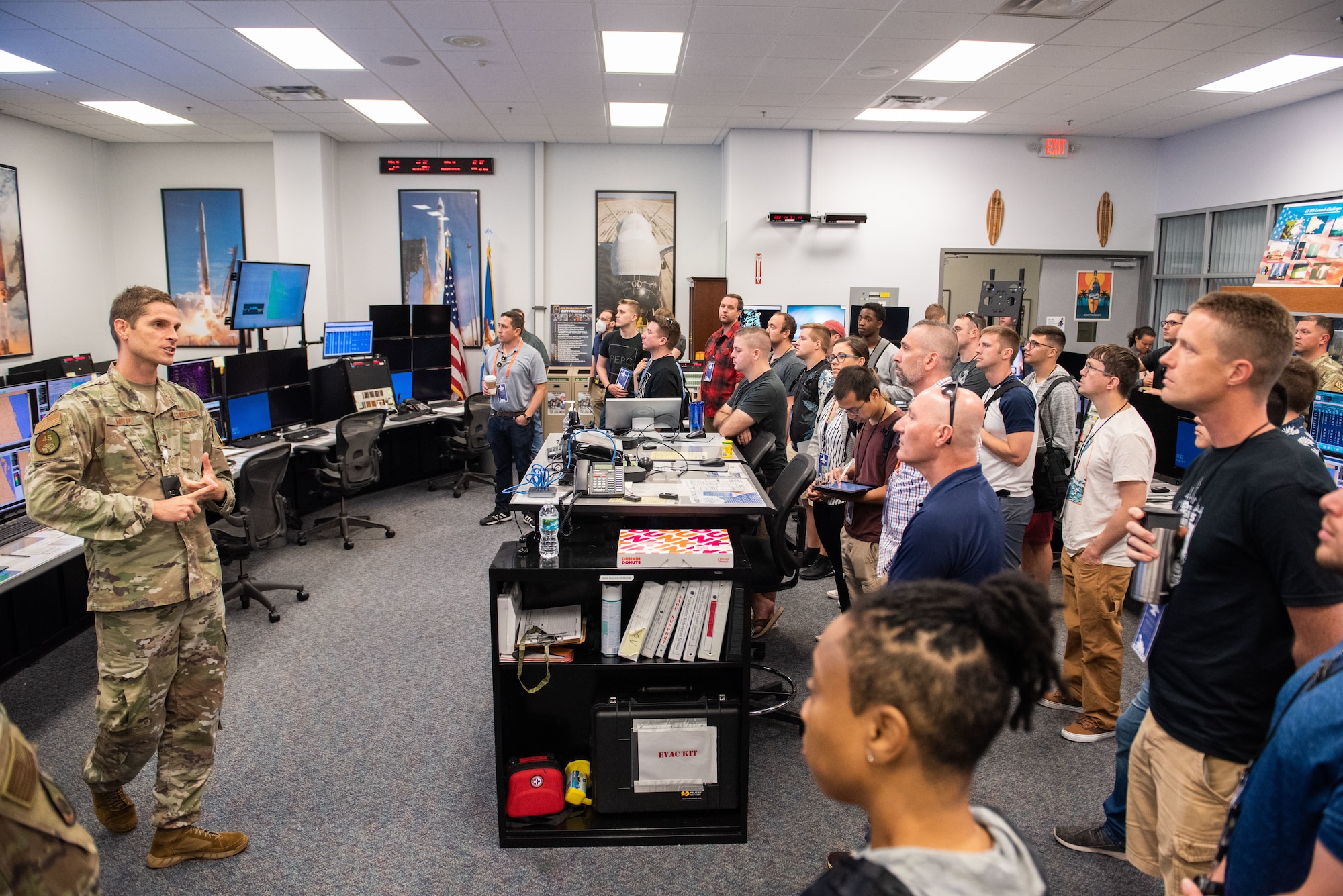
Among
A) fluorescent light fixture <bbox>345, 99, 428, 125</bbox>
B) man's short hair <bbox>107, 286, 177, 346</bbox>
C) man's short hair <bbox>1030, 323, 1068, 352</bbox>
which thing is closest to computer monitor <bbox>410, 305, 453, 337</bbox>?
fluorescent light fixture <bbox>345, 99, 428, 125</bbox>

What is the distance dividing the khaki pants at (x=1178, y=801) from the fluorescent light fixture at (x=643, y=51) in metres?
5.02

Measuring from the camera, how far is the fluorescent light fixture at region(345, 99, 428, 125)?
7238 millimetres

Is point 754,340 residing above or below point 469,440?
above

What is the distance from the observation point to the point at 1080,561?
9.96ft

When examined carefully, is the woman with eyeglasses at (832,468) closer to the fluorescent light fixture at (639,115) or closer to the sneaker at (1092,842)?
the sneaker at (1092,842)

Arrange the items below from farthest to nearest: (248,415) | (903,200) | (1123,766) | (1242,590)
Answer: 1. (903,200)
2. (248,415)
3. (1123,766)
4. (1242,590)

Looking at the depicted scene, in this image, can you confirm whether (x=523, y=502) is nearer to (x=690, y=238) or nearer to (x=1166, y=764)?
(x=1166, y=764)

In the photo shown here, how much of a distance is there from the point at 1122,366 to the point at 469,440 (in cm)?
549

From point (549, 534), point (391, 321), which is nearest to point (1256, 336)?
point (549, 534)

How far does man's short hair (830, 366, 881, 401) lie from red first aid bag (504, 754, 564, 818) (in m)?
1.75

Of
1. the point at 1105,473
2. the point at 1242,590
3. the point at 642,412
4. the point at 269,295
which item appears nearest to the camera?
the point at 1242,590

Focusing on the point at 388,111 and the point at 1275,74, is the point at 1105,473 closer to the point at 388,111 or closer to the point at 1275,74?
the point at 1275,74

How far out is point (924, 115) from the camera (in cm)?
757

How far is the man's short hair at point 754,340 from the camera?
4332 mm
